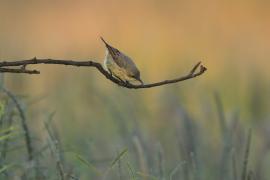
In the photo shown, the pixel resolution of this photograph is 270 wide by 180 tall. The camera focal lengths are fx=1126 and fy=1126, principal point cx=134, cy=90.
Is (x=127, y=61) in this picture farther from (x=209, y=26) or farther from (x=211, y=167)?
(x=209, y=26)

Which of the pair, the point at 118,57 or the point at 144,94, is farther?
the point at 144,94

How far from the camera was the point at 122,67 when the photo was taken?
8.28ft

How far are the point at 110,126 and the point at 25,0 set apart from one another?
5.83m

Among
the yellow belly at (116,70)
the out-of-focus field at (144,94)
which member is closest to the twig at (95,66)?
the yellow belly at (116,70)

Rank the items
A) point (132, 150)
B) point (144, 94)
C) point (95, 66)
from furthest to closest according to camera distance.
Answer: point (144, 94)
point (132, 150)
point (95, 66)

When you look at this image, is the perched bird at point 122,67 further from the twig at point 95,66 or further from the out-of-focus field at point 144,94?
the out-of-focus field at point 144,94

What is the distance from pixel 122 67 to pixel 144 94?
3.85 metres

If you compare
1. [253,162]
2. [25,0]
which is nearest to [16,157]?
[253,162]

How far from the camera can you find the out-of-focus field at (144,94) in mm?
3633

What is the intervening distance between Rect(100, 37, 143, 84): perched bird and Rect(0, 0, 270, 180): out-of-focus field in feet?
0.88

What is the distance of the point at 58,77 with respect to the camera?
22.5 ft

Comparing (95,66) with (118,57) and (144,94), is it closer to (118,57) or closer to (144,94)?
(118,57)

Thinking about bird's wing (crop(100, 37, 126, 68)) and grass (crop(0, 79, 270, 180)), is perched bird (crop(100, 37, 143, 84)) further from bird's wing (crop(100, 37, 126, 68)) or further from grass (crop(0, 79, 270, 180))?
grass (crop(0, 79, 270, 180))

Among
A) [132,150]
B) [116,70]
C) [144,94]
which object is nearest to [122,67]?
[116,70]
